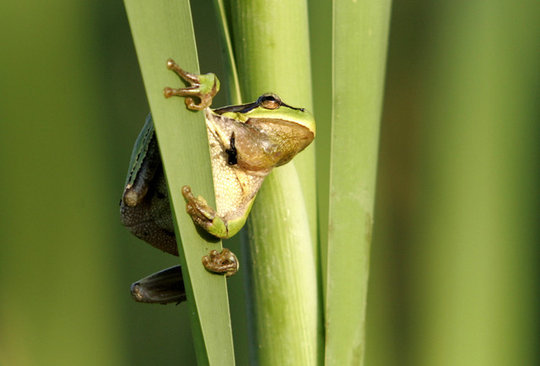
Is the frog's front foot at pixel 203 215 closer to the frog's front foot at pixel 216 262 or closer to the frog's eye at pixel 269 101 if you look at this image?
the frog's front foot at pixel 216 262

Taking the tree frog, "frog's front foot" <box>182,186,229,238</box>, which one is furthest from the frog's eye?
"frog's front foot" <box>182,186,229,238</box>

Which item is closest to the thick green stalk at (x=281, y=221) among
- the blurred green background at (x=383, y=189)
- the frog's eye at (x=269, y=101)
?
the frog's eye at (x=269, y=101)

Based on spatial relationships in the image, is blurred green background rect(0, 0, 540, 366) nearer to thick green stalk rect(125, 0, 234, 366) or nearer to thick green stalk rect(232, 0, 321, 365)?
thick green stalk rect(232, 0, 321, 365)

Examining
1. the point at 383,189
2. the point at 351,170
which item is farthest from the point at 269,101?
the point at 383,189

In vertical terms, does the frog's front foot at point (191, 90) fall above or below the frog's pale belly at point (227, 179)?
above

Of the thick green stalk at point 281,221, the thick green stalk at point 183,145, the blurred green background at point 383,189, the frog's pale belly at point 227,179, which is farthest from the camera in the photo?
the frog's pale belly at point 227,179

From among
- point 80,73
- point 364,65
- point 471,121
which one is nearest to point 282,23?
point 364,65

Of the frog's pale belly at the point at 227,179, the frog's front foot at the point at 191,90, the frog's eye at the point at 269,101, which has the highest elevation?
the frog's front foot at the point at 191,90
